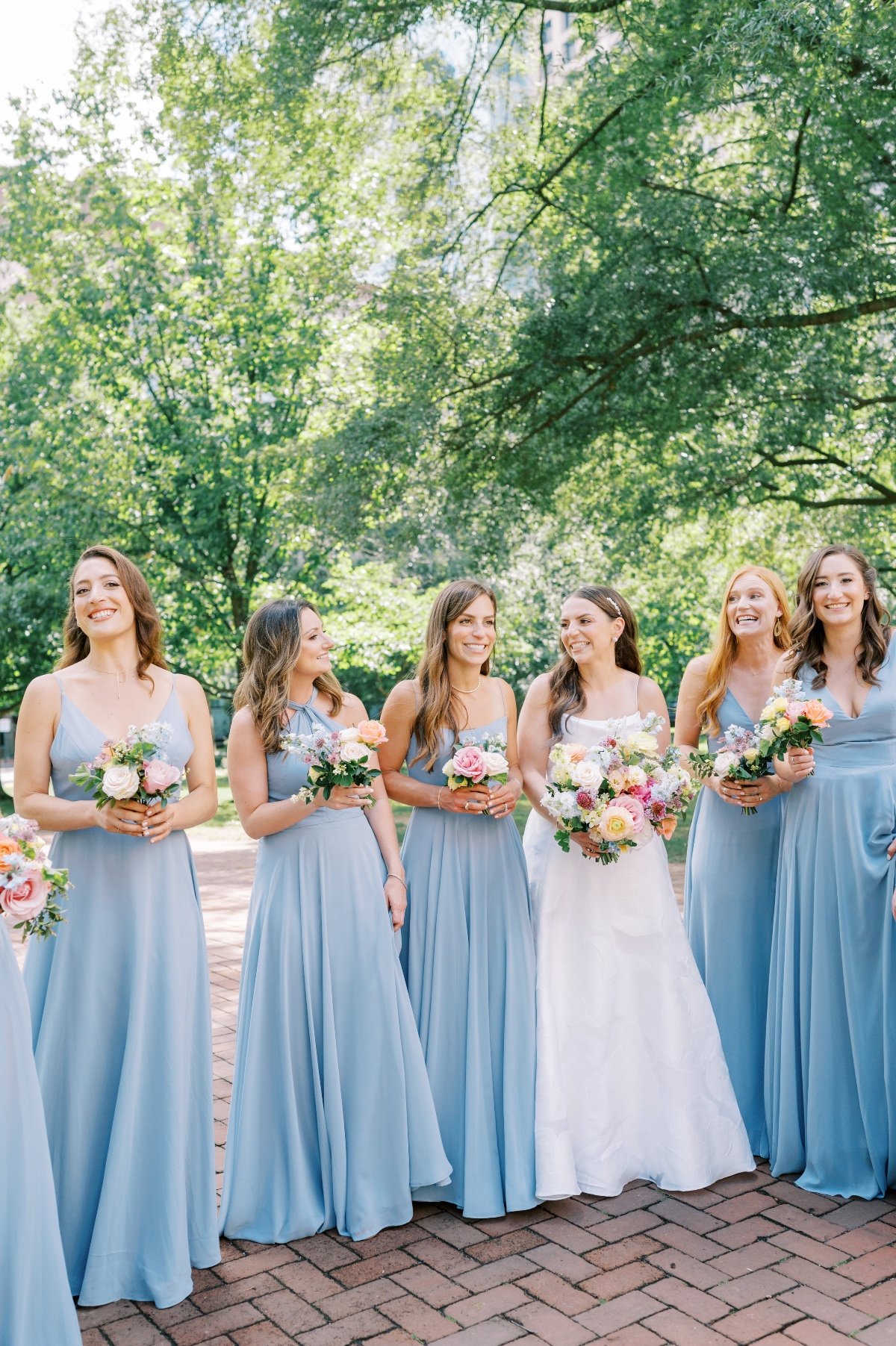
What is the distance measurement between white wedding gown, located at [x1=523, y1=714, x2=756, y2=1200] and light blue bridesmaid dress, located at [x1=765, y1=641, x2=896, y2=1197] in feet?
1.11

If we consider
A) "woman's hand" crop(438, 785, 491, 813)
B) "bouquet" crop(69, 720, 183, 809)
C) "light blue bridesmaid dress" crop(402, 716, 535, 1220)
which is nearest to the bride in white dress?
"light blue bridesmaid dress" crop(402, 716, 535, 1220)

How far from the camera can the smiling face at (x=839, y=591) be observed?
5352mm

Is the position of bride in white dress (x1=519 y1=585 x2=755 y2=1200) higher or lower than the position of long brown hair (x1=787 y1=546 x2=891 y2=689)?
lower

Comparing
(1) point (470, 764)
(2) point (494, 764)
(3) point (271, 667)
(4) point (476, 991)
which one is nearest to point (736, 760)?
(2) point (494, 764)

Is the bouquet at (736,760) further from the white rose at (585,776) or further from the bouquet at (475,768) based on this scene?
the bouquet at (475,768)

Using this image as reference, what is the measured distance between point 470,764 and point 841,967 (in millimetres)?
2000

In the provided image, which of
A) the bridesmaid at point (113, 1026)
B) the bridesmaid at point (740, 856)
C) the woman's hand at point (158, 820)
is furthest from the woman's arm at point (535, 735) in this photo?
the woman's hand at point (158, 820)

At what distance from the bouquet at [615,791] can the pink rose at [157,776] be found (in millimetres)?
1669

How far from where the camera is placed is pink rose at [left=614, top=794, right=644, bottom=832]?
16.1 ft

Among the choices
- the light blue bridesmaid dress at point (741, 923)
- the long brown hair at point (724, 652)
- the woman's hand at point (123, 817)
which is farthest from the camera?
the long brown hair at point (724, 652)

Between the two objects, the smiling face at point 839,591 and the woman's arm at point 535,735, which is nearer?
the smiling face at point 839,591

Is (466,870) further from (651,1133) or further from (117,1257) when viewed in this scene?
(117,1257)

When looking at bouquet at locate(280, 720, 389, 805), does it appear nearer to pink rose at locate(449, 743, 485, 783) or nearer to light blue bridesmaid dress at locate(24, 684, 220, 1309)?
pink rose at locate(449, 743, 485, 783)

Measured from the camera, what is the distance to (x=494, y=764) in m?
4.89
